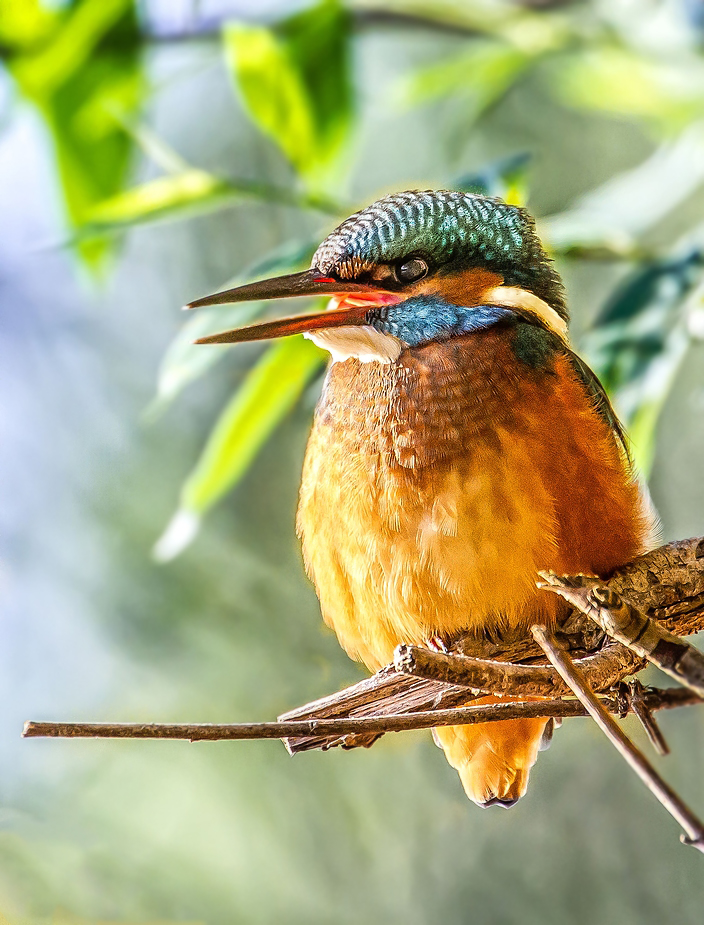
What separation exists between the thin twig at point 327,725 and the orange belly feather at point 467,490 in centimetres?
14

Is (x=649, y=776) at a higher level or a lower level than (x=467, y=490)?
lower

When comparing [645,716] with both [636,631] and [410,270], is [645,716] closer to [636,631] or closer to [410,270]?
[636,631]

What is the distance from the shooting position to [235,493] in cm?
155

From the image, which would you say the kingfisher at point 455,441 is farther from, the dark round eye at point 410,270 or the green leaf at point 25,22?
the green leaf at point 25,22

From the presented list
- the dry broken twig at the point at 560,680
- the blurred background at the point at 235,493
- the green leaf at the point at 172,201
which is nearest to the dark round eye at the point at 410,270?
the dry broken twig at the point at 560,680

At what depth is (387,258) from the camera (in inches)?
22.6

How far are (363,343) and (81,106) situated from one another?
881 mm

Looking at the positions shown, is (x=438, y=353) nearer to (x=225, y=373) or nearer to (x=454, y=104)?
(x=225, y=373)

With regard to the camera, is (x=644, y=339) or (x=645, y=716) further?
(x=644, y=339)

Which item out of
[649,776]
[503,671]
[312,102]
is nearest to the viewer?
[649,776]

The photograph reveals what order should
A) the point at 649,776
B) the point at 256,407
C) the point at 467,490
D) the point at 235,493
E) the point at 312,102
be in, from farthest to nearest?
the point at 235,493
the point at 312,102
the point at 256,407
the point at 467,490
the point at 649,776

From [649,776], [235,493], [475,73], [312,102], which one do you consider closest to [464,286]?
[649,776]

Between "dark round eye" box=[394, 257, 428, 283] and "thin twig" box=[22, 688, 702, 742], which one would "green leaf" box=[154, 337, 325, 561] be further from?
"thin twig" box=[22, 688, 702, 742]

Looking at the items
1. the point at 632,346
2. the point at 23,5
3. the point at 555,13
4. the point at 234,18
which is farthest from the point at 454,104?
the point at 632,346
